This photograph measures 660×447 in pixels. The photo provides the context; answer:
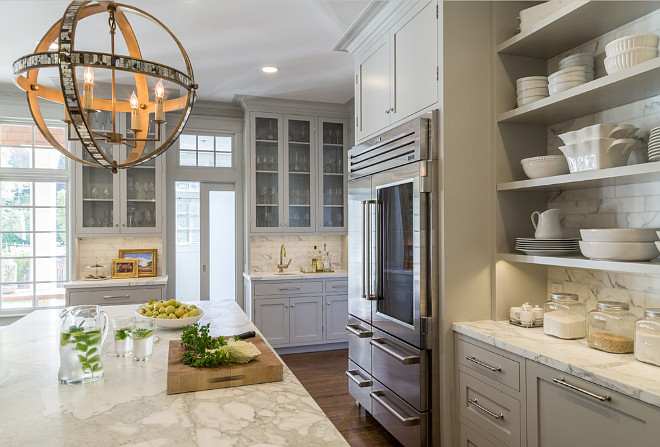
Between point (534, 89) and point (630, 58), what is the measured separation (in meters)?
0.52

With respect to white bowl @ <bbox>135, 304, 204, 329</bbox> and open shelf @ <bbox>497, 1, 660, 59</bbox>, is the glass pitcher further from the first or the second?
open shelf @ <bbox>497, 1, 660, 59</bbox>

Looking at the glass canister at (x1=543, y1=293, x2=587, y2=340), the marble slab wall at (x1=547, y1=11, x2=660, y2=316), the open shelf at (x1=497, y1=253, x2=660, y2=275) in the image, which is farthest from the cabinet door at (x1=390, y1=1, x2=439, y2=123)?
the glass canister at (x1=543, y1=293, x2=587, y2=340)

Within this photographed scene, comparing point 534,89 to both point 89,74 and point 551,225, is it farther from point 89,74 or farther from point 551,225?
point 89,74

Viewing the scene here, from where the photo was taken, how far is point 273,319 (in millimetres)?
4887

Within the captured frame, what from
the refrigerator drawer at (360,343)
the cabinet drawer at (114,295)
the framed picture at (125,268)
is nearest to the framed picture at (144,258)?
the framed picture at (125,268)

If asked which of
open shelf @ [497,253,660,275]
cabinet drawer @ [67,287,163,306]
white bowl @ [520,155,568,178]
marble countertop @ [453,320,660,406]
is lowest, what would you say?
cabinet drawer @ [67,287,163,306]

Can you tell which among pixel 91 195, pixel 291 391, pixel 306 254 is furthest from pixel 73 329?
pixel 306 254

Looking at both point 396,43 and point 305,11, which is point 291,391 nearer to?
point 396,43

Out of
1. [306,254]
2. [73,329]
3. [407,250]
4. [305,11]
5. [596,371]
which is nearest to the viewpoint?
[73,329]

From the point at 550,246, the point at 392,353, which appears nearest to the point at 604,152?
the point at 550,246

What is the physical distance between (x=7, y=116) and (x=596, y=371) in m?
5.55

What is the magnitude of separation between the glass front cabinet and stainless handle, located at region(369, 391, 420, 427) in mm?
2639

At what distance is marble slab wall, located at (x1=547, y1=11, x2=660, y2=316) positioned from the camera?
6.54 feet

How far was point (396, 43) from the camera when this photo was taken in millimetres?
2826
